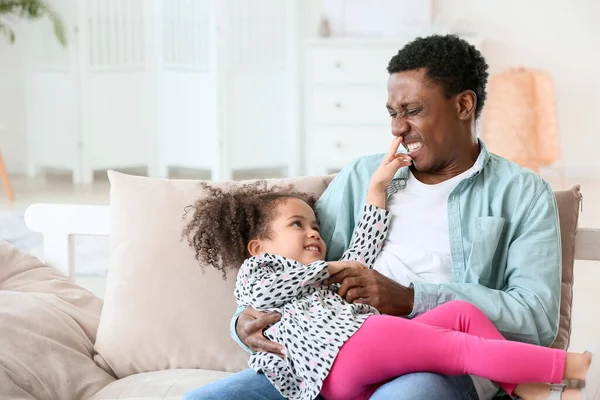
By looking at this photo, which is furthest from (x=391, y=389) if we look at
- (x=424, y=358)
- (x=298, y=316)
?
(x=298, y=316)

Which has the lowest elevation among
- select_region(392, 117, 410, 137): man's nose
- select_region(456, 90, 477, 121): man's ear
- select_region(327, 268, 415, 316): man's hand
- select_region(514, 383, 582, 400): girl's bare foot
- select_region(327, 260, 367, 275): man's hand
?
select_region(514, 383, 582, 400): girl's bare foot

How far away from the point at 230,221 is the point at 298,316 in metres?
0.34

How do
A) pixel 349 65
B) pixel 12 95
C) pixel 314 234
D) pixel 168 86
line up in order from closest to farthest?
1. pixel 314 234
2. pixel 349 65
3. pixel 168 86
4. pixel 12 95

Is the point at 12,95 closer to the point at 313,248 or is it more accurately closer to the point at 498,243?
the point at 313,248

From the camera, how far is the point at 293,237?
1.85m

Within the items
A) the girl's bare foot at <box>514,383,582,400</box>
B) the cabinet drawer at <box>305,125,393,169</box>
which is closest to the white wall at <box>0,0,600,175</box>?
the cabinet drawer at <box>305,125,393,169</box>

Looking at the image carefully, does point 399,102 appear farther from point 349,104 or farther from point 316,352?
point 349,104

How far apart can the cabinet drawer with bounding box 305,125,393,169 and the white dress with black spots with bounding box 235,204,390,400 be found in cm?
425

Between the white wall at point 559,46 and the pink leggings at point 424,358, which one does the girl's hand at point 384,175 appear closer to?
the pink leggings at point 424,358

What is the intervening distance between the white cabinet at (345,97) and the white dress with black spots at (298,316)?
4.15m

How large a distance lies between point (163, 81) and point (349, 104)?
136cm

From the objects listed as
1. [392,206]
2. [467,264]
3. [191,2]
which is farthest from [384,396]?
[191,2]

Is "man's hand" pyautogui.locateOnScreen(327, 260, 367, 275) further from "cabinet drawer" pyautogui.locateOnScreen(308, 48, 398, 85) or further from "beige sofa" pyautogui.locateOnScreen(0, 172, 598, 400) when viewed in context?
"cabinet drawer" pyautogui.locateOnScreen(308, 48, 398, 85)

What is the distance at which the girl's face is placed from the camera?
1848 millimetres
